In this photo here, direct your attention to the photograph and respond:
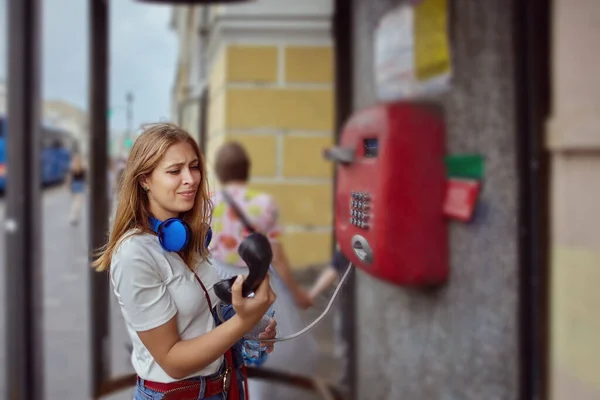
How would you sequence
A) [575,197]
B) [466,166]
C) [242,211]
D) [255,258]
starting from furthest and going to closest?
1. [466,166]
2. [575,197]
3. [242,211]
4. [255,258]

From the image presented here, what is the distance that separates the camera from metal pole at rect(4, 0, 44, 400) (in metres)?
2.68

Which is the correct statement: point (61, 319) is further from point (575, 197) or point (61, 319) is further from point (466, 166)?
point (575, 197)

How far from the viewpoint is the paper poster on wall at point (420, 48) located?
183cm

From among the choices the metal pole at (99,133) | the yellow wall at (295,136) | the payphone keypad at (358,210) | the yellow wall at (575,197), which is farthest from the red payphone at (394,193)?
the yellow wall at (295,136)

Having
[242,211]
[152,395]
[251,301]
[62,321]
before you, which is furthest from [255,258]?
[62,321]

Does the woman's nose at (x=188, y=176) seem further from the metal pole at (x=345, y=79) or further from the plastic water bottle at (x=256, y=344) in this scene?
the metal pole at (x=345, y=79)

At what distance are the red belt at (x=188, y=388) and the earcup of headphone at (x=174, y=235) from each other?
0.10 meters

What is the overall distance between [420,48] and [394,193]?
82 centimetres

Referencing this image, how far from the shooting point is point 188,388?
0.41m

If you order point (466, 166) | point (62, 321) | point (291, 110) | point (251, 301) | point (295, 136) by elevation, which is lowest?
point (62, 321)

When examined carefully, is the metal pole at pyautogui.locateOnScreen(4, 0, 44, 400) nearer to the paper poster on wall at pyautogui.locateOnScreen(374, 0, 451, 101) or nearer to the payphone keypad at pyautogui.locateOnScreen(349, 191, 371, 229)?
the paper poster on wall at pyautogui.locateOnScreen(374, 0, 451, 101)

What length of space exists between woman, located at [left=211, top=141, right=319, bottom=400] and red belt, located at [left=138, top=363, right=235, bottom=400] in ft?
0.13

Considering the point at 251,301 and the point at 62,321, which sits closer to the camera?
the point at 251,301

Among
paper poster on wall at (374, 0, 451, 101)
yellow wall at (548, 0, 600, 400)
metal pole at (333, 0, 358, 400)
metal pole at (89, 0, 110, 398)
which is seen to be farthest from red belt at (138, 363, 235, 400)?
metal pole at (333, 0, 358, 400)
